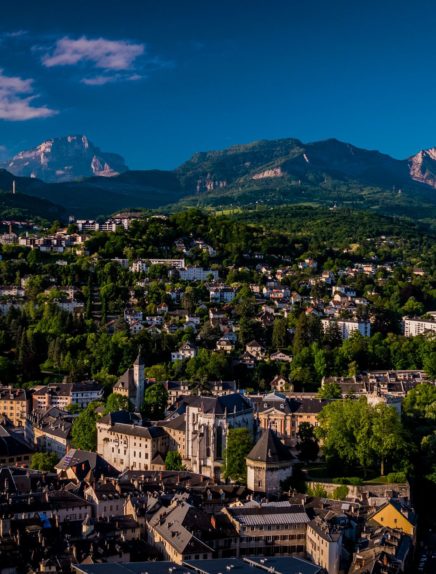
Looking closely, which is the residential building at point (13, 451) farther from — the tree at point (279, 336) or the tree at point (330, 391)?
the tree at point (279, 336)

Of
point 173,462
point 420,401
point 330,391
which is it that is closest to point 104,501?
point 173,462

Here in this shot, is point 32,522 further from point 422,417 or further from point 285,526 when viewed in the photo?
point 422,417

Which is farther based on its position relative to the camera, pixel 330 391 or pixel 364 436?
pixel 330 391

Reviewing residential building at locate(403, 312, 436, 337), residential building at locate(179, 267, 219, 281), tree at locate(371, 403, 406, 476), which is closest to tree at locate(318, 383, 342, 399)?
tree at locate(371, 403, 406, 476)

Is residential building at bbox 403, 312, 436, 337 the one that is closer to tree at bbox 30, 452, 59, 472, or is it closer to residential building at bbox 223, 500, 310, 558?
tree at bbox 30, 452, 59, 472

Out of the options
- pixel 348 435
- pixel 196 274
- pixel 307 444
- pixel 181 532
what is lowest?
pixel 181 532

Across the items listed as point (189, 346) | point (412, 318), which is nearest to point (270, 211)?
point (412, 318)

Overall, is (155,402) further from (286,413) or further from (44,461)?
(44,461)

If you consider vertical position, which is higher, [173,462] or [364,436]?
[364,436]
